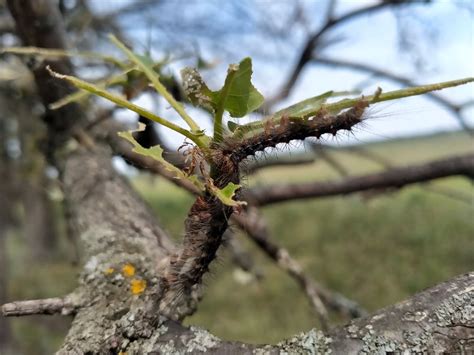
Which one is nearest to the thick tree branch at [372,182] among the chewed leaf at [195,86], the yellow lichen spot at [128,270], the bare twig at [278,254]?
Answer: the bare twig at [278,254]

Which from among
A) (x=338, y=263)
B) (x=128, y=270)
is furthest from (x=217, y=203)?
(x=338, y=263)

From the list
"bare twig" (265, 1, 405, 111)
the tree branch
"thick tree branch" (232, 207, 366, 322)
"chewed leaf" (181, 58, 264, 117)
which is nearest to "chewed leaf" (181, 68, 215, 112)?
"chewed leaf" (181, 58, 264, 117)

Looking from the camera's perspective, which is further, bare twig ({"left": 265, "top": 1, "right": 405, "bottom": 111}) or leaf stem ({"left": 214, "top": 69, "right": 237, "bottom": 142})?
bare twig ({"left": 265, "top": 1, "right": 405, "bottom": 111})

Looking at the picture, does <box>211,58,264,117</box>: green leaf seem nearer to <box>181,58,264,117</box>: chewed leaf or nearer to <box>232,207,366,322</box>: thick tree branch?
<box>181,58,264,117</box>: chewed leaf

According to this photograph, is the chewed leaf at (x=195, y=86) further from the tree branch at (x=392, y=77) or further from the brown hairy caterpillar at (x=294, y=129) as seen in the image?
the tree branch at (x=392, y=77)

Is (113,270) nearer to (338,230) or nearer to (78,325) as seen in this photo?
(78,325)

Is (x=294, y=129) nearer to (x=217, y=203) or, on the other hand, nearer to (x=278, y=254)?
(x=217, y=203)
